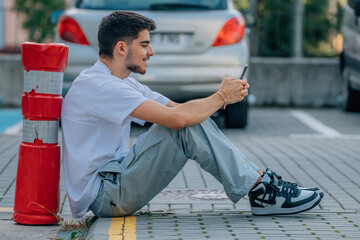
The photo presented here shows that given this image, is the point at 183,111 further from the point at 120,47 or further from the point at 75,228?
the point at 75,228

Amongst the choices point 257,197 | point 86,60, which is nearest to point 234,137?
point 86,60

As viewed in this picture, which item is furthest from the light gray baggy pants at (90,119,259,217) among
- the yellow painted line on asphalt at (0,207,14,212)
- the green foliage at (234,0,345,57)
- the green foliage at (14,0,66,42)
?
the green foliage at (14,0,66,42)

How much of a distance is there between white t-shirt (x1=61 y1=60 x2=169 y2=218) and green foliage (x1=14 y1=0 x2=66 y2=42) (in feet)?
39.6

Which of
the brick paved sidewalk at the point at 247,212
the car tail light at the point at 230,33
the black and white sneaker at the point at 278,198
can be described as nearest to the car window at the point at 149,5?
the car tail light at the point at 230,33

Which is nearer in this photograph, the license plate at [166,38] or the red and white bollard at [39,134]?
the red and white bollard at [39,134]

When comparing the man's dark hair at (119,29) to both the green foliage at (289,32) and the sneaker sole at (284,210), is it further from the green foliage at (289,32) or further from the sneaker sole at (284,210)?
the green foliage at (289,32)

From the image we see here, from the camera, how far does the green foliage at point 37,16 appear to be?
663 inches

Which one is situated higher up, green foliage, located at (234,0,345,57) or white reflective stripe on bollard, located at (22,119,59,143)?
white reflective stripe on bollard, located at (22,119,59,143)

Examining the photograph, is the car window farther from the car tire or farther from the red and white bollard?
the red and white bollard

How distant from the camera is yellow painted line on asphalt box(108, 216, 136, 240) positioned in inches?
171

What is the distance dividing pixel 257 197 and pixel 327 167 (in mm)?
2346

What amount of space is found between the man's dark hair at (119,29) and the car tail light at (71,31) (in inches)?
165

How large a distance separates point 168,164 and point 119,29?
83 centimetres

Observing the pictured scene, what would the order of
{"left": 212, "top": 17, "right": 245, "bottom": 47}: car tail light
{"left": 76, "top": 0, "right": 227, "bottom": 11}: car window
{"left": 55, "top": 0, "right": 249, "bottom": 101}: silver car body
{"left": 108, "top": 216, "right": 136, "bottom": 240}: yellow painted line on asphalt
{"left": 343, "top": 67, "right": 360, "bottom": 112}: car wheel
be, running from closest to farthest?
1. {"left": 108, "top": 216, "right": 136, "bottom": 240}: yellow painted line on asphalt
2. {"left": 55, "top": 0, "right": 249, "bottom": 101}: silver car body
3. {"left": 212, "top": 17, "right": 245, "bottom": 47}: car tail light
4. {"left": 76, "top": 0, "right": 227, "bottom": 11}: car window
5. {"left": 343, "top": 67, "right": 360, "bottom": 112}: car wheel
